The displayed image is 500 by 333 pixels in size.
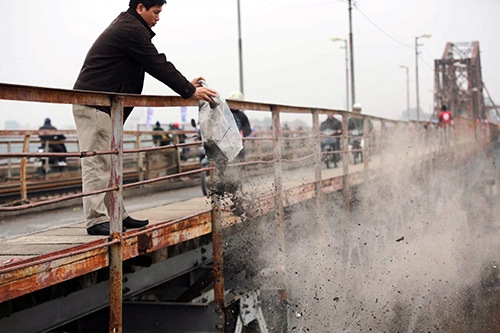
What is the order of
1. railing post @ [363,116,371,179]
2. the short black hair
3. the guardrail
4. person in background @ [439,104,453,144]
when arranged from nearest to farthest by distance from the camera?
the guardrail, the short black hair, railing post @ [363,116,371,179], person in background @ [439,104,453,144]

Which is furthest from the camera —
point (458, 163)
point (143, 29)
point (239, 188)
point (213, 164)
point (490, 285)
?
point (458, 163)

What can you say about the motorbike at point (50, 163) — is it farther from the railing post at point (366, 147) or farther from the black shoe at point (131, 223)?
the black shoe at point (131, 223)

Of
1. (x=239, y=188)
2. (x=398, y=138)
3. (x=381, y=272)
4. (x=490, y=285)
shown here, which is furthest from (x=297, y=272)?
(x=398, y=138)

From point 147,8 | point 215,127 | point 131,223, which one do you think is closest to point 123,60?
point 147,8

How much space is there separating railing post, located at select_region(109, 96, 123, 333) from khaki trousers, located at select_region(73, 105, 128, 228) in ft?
1.65

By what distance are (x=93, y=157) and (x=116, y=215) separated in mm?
728

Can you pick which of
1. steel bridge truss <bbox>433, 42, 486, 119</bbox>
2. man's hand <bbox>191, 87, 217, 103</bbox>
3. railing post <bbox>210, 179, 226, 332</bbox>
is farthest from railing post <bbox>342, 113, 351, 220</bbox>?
steel bridge truss <bbox>433, 42, 486, 119</bbox>

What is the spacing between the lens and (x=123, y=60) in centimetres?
415

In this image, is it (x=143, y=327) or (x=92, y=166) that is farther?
(x=143, y=327)

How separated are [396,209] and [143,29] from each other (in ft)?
21.9

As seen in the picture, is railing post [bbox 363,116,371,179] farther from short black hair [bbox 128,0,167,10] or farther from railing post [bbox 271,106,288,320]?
short black hair [bbox 128,0,167,10]

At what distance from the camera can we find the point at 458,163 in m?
19.1

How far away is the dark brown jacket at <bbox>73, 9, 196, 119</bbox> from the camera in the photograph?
160 inches

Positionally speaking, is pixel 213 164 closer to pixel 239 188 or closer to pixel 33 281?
pixel 239 188
